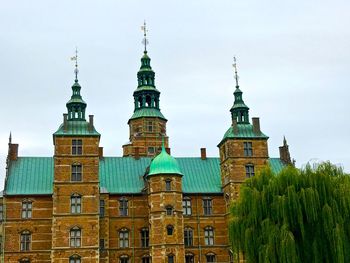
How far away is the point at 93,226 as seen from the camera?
49.3 m

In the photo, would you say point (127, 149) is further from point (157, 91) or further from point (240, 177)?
point (240, 177)

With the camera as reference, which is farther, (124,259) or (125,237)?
(125,237)

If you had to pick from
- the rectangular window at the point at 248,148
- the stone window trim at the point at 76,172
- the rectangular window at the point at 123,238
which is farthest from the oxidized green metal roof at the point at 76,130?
the rectangular window at the point at 248,148

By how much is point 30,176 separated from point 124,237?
11275 millimetres

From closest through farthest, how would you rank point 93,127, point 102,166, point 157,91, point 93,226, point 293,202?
1. point 293,202
2. point 93,226
3. point 93,127
4. point 102,166
5. point 157,91

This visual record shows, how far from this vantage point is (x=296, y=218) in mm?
32406

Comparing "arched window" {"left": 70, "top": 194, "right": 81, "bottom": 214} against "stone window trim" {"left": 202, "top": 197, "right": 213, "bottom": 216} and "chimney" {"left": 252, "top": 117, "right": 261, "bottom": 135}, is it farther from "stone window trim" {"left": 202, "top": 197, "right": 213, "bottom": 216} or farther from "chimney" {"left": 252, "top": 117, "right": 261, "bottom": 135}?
"chimney" {"left": 252, "top": 117, "right": 261, "bottom": 135}

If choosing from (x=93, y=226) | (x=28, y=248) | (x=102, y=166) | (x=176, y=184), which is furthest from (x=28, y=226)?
(x=176, y=184)

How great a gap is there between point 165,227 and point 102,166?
11659 mm

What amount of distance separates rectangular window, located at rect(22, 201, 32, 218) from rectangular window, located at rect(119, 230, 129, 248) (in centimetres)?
896

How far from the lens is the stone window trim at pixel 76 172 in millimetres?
50406

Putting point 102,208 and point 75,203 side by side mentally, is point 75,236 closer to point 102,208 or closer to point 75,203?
point 75,203

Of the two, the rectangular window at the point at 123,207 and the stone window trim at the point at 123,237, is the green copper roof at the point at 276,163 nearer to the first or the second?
the rectangular window at the point at 123,207

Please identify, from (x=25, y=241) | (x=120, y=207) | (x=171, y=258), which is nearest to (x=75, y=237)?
(x=25, y=241)
